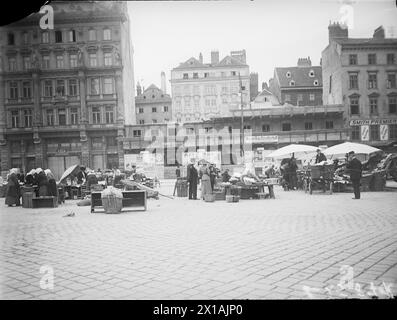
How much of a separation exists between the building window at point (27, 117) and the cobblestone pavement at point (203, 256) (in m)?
31.3

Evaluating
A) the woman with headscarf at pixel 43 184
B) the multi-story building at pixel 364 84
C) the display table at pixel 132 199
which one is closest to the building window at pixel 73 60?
the woman with headscarf at pixel 43 184

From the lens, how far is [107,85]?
4216cm

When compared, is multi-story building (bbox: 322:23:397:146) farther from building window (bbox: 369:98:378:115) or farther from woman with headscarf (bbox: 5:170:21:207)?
woman with headscarf (bbox: 5:170:21:207)

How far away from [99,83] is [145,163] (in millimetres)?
11317

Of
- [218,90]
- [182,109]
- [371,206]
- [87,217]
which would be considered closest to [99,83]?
[182,109]

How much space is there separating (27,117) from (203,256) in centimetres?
3793

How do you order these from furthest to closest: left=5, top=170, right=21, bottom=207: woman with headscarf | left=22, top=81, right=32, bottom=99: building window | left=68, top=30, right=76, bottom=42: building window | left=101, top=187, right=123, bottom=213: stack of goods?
left=68, top=30, right=76, bottom=42: building window → left=22, top=81, right=32, bottom=99: building window → left=5, top=170, right=21, bottom=207: woman with headscarf → left=101, top=187, right=123, bottom=213: stack of goods

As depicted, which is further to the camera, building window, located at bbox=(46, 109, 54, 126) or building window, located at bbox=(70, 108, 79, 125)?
building window, located at bbox=(70, 108, 79, 125)

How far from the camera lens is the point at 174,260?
5.12 meters

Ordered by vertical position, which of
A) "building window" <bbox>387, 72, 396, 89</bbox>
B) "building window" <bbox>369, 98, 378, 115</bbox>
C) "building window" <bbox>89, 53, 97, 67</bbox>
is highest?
"building window" <bbox>89, 53, 97, 67</bbox>

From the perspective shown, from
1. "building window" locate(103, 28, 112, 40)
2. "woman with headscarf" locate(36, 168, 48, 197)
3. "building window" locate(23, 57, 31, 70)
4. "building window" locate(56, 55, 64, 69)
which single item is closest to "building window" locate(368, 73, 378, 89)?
"building window" locate(103, 28, 112, 40)

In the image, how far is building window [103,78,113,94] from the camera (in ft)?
137

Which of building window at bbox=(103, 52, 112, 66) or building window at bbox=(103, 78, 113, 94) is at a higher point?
building window at bbox=(103, 52, 112, 66)

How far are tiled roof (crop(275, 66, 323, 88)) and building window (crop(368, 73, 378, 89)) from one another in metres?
19.8
